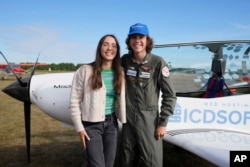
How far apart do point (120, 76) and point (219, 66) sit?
1.95 m

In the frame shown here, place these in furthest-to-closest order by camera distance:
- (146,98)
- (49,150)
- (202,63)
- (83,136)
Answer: (49,150) < (202,63) < (146,98) < (83,136)

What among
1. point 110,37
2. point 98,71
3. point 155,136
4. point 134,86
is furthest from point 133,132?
point 110,37

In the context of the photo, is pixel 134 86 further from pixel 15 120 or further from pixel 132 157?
pixel 15 120

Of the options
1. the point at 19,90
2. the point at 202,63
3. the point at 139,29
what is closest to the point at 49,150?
the point at 19,90

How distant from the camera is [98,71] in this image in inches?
96.6

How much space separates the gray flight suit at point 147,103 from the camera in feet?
8.84

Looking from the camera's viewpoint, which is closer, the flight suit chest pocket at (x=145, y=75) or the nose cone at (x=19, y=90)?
the flight suit chest pocket at (x=145, y=75)

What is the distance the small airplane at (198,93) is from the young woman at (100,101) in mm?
1010

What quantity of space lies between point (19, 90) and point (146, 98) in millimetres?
2152

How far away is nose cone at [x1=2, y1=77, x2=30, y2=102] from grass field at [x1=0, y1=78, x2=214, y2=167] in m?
1.13

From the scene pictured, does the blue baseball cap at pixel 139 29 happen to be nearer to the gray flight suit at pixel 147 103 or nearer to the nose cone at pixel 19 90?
the gray flight suit at pixel 147 103

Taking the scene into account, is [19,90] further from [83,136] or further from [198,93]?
[198,93]

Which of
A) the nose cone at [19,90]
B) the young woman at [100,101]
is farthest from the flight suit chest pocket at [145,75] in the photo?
the nose cone at [19,90]

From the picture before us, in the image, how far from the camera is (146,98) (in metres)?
2.71
